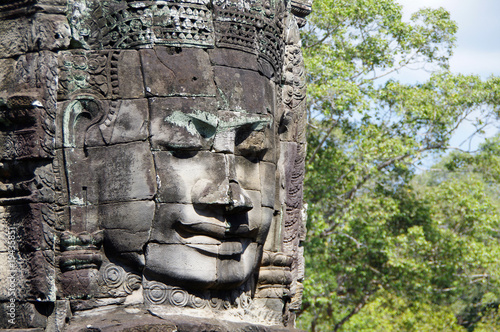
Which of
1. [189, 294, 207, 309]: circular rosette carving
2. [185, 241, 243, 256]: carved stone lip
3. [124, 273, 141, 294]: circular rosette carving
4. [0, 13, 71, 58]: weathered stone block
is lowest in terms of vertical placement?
[189, 294, 207, 309]: circular rosette carving

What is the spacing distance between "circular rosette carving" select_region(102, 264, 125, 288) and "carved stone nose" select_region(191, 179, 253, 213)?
0.95m

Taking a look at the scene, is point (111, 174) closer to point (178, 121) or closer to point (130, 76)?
→ point (178, 121)

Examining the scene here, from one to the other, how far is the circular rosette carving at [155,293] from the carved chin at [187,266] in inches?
2.9

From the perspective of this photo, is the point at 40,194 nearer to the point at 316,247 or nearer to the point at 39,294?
the point at 39,294

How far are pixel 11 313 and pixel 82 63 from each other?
2.40 m

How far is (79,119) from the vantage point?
9086mm

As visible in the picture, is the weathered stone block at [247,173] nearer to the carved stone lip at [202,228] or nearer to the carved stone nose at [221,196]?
the carved stone nose at [221,196]

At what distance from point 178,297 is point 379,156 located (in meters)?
11.4

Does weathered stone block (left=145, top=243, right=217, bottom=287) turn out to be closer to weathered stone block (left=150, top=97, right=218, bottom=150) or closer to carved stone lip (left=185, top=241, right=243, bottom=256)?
carved stone lip (left=185, top=241, right=243, bottom=256)

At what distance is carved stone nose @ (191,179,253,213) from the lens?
888 centimetres

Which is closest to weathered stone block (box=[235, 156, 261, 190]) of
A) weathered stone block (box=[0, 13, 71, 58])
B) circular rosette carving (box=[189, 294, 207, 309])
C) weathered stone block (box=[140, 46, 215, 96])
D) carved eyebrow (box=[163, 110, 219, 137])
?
carved eyebrow (box=[163, 110, 219, 137])

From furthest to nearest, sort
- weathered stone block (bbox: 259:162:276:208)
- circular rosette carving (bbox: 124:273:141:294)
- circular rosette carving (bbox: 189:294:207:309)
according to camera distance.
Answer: weathered stone block (bbox: 259:162:276:208)
circular rosette carving (bbox: 189:294:207:309)
circular rosette carving (bbox: 124:273:141:294)

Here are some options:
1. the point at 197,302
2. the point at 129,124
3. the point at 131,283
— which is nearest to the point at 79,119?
the point at 129,124

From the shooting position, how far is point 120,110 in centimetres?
903
